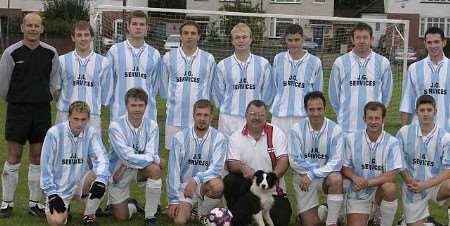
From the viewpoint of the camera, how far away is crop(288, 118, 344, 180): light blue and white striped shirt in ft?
18.0

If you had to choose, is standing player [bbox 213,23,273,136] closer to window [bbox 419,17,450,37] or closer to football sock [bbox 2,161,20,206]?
football sock [bbox 2,161,20,206]

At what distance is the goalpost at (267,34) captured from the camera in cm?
1143

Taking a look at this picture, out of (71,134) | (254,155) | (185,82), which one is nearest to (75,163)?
(71,134)

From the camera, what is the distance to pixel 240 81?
20.5 feet

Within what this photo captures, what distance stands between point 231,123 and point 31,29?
186 cm

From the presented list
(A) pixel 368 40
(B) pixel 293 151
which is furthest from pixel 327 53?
(B) pixel 293 151

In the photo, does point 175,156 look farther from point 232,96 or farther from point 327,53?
point 327,53

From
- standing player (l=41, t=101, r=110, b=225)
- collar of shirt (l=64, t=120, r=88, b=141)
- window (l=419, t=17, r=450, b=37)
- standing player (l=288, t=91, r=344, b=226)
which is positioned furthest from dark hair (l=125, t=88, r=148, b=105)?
window (l=419, t=17, r=450, b=37)

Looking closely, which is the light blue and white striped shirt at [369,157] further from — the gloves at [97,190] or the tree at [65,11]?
the tree at [65,11]

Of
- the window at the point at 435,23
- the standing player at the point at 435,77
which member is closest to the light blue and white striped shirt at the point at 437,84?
the standing player at the point at 435,77

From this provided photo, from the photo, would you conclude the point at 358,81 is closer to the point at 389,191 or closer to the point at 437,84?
the point at 437,84

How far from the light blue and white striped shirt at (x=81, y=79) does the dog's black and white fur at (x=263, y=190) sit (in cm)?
167

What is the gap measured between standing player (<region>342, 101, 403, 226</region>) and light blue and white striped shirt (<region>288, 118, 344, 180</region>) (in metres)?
0.10

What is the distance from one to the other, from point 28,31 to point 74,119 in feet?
2.72
